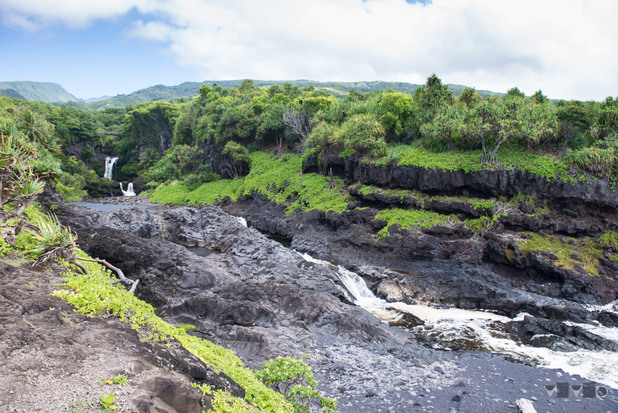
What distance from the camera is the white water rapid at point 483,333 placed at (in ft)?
52.1

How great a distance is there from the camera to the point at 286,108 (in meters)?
48.8

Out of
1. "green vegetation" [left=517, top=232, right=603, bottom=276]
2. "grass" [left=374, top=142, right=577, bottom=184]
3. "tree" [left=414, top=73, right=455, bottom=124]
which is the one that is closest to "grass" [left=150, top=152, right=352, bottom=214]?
"grass" [left=374, top=142, right=577, bottom=184]

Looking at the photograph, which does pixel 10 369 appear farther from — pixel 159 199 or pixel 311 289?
pixel 159 199

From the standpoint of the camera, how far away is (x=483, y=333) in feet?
62.6

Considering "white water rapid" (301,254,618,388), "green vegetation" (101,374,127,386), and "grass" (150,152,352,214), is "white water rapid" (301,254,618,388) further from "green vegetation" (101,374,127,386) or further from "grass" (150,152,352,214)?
"green vegetation" (101,374,127,386)

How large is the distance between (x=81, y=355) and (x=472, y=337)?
18.2 meters

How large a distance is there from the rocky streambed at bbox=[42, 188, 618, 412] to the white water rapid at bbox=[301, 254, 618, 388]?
0.13 meters

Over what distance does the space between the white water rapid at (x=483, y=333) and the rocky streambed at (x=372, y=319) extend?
0.41 feet

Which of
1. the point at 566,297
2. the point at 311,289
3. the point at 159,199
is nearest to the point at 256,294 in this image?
the point at 311,289

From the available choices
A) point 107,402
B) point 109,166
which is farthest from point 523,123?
point 109,166

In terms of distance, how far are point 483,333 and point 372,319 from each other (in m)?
6.09

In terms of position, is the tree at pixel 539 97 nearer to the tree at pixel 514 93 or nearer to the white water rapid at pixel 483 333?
the tree at pixel 514 93

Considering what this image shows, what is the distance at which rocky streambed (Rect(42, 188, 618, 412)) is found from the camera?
13844 millimetres

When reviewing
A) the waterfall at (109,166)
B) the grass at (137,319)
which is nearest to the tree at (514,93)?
the grass at (137,319)
